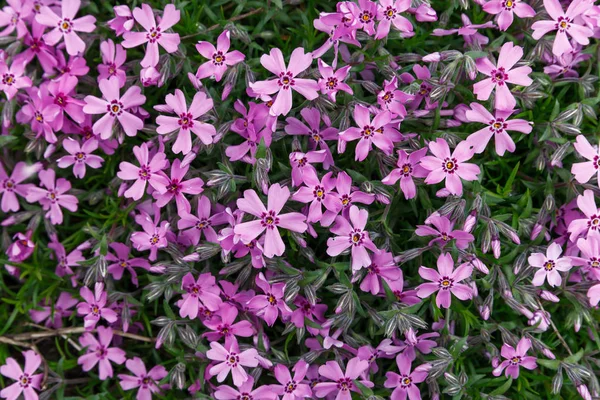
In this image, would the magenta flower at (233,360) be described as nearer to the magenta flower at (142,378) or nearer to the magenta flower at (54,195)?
the magenta flower at (142,378)

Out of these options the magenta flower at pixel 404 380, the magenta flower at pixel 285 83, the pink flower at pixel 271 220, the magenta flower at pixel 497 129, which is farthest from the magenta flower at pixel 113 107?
the magenta flower at pixel 404 380

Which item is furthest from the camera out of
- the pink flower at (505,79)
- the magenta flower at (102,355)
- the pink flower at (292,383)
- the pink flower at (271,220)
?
the magenta flower at (102,355)

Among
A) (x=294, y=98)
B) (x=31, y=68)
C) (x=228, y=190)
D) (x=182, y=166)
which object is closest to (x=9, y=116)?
(x=31, y=68)

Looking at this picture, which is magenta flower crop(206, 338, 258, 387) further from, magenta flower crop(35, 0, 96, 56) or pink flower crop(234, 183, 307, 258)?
magenta flower crop(35, 0, 96, 56)

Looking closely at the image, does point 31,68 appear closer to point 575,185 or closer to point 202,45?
point 202,45

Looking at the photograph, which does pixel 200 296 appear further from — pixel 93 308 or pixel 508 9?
pixel 508 9

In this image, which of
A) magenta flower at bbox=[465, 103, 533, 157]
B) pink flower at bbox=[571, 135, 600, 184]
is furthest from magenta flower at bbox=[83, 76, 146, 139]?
pink flower at bbox=[571, 135, 600, 184]
